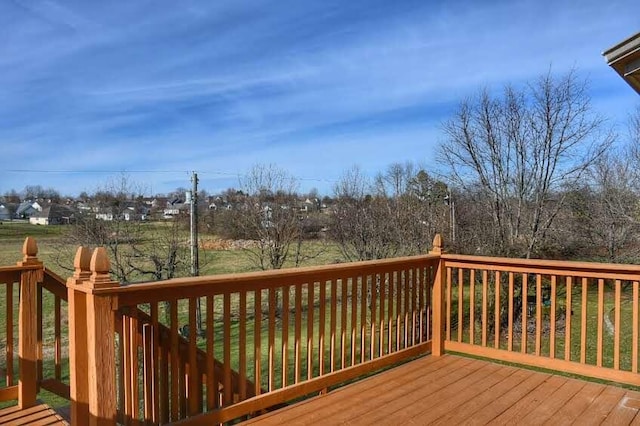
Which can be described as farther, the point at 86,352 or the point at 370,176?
the point at 370,176

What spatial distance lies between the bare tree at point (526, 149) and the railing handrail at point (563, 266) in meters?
4.97

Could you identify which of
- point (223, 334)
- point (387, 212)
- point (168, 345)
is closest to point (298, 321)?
point (223, 334)

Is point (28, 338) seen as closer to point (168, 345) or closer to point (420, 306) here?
point (168, 345)

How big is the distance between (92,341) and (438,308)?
3102 mm

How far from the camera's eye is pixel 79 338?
83.8 inches

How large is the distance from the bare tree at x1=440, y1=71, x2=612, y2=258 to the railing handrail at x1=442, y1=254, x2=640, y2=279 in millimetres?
4967

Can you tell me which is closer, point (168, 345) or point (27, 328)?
point (168, 345)

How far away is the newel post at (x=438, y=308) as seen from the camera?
423 centimetres

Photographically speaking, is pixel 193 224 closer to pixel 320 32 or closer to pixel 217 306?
pixel 217 306

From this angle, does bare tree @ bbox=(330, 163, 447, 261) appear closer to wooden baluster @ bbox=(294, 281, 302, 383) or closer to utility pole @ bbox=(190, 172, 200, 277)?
utility pole @ bbox=(190, 172, 200, 277)

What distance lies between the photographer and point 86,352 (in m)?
Answer: 2.15

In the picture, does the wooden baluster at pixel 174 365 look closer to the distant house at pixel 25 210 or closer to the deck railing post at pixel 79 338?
the deck railing post at pixel 79 338

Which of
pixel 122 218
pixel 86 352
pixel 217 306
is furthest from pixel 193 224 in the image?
pixel 86 352

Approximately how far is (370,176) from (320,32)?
3.38 m
